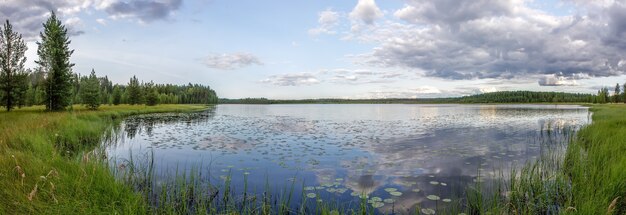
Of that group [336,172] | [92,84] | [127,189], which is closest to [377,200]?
[336,172]

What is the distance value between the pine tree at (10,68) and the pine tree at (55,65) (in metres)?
2.55

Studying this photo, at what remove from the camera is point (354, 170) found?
45.8 feet

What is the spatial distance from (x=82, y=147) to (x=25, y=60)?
45.6 meters

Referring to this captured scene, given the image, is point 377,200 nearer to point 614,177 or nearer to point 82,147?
point 614,177

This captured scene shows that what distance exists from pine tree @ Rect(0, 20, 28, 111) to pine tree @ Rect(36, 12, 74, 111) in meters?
2.55

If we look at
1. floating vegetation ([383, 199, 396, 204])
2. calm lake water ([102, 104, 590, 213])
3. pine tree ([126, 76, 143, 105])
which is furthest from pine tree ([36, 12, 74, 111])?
floating vegetation ([383, 199, 396, 204])

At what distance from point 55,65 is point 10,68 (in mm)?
6629

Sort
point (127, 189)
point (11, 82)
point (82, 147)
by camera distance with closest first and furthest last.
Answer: point (127, 189) → point (82, 147) → point (11, 82)

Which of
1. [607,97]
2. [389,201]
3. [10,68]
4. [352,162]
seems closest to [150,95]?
[10,68]

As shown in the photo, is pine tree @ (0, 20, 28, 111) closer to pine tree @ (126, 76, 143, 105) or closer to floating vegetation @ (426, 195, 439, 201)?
pine tree @ (126, 76, 143, 105)

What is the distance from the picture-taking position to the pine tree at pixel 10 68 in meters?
48.2

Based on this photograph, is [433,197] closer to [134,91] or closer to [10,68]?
[10,68]

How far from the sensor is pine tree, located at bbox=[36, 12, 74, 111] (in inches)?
1927

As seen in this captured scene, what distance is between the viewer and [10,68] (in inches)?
1918
